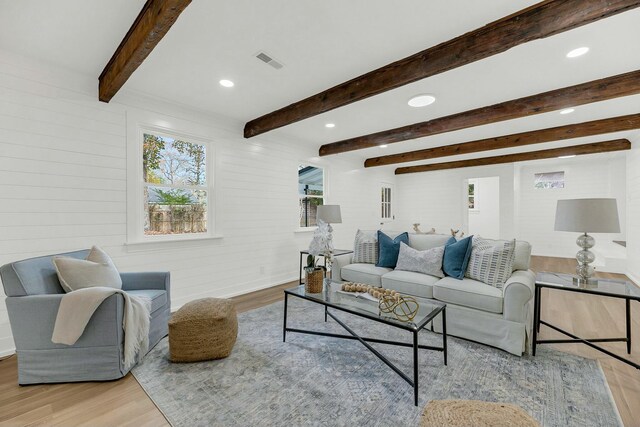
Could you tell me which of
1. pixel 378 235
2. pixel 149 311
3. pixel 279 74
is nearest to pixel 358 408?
pixel 149 311

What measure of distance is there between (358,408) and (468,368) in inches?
39.5

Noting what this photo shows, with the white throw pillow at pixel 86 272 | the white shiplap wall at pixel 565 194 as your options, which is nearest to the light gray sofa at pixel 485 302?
the white throw pillow at pixel 86 272

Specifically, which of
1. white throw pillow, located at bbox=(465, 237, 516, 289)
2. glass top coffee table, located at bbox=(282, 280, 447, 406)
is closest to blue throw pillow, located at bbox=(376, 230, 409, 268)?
white throw pillow, located at bbox=(465, 237, 516, 289)

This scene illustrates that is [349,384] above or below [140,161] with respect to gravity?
below

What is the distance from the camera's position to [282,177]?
474cm

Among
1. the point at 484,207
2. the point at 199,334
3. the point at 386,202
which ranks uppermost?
the point at 386,202

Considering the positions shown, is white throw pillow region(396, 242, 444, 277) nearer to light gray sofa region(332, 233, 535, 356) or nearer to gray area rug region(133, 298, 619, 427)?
light gray sofa region(332, 233, 535, 356)

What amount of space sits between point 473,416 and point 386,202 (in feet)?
22.4

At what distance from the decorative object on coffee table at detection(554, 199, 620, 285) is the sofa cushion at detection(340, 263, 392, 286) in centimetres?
175

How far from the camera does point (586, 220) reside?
226cm

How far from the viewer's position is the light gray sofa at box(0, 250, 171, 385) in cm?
190

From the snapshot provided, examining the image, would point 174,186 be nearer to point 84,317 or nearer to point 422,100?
point 84,317

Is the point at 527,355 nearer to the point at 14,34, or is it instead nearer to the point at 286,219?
the point at 286,219

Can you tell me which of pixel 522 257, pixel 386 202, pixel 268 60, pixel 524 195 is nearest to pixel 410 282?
pixel 522 257
